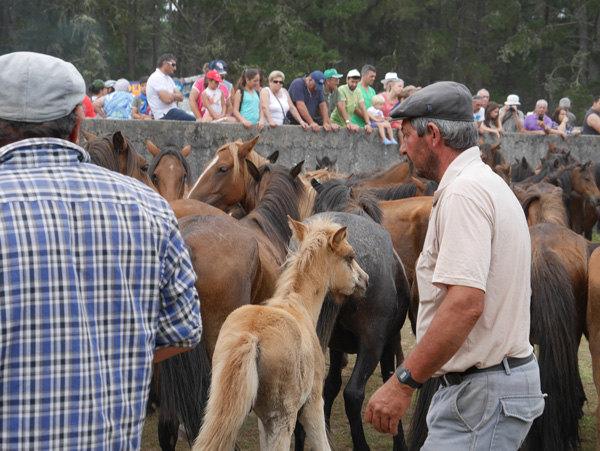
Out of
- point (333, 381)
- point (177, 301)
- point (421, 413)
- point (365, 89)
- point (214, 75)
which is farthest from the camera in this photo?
point (365, 89)

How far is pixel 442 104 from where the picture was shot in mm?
2787

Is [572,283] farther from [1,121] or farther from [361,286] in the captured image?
[1,121]

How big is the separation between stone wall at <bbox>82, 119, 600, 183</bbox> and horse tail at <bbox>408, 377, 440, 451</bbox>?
5.40 m

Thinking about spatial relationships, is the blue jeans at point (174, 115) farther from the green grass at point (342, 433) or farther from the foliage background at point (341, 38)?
the foliage background at point (341, 38)

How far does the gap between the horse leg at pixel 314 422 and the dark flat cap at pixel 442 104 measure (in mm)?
2291

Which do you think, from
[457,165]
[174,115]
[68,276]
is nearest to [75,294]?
[68,276]

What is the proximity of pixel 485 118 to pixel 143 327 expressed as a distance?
15.1 m

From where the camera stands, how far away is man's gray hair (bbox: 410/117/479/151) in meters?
2.81

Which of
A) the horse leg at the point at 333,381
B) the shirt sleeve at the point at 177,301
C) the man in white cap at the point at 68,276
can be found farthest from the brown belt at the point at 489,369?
the horse leg at the point at 333,381

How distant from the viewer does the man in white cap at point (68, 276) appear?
5.59ft

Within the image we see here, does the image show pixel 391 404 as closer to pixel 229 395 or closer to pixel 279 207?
pixel 229 395

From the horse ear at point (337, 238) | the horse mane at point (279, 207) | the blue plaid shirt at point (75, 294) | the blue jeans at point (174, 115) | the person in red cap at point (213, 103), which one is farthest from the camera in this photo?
the person in red cap at point (213, 103)

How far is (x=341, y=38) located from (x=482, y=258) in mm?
32394

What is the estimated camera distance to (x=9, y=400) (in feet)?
5.55
